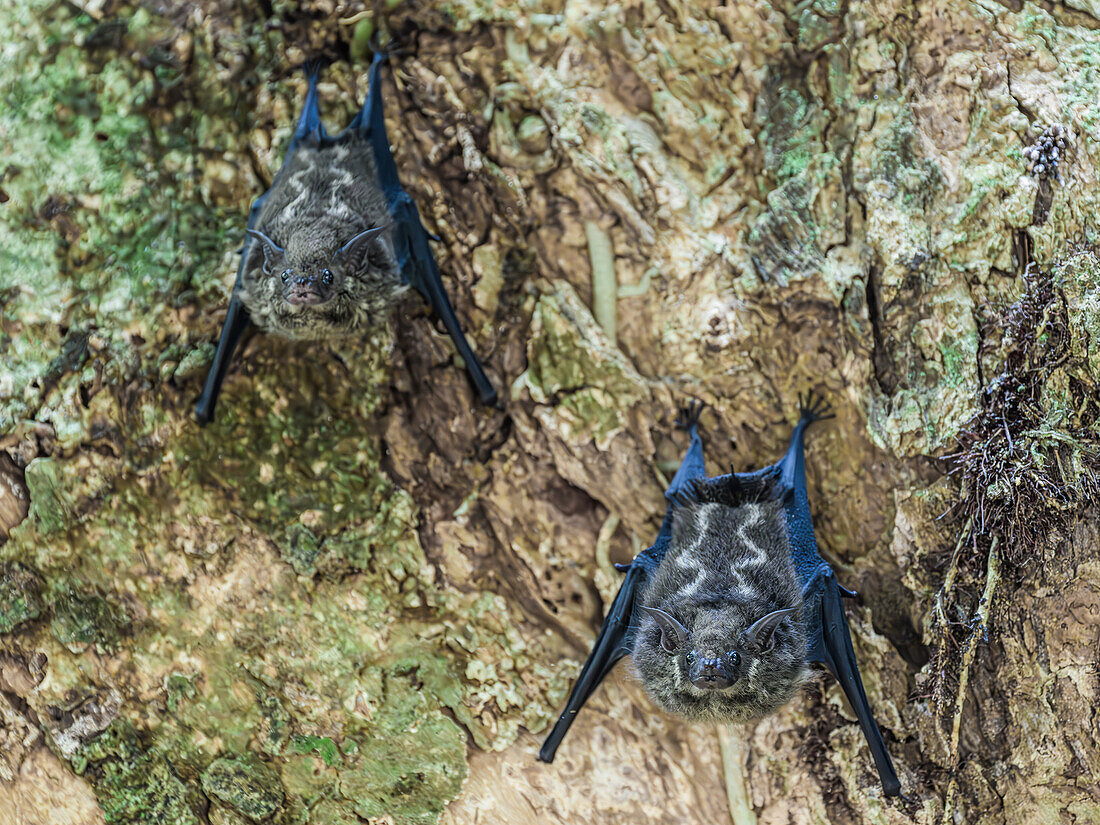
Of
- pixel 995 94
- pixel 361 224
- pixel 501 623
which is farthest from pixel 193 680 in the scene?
pixel 995 94

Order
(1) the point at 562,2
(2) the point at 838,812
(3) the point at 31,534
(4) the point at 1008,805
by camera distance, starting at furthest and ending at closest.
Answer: (1) the point at 562,2 < (3) the point at 31,534 < (2) the point at 838,812 < (4) the point at 1008,805

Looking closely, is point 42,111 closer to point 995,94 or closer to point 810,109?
point 810,109

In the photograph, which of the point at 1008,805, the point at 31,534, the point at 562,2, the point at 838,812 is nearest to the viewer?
the point at 1008,805

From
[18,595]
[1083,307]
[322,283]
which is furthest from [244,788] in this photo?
[1083,307]

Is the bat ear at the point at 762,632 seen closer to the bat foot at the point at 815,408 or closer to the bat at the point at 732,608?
the bat at the point at 732,608

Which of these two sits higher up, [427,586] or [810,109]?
[810,109]

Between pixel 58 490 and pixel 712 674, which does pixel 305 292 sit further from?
pixel 712 674

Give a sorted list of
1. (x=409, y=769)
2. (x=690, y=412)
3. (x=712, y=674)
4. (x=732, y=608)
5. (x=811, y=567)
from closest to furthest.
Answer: (x=712, y=674), (x=732, y=608), (x=811, y=567), (x=409, y=769), (x=690, y=412)
